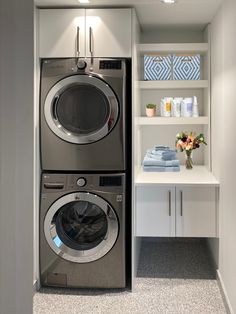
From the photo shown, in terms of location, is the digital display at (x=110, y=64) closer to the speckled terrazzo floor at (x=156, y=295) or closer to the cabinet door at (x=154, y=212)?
the cabinet door at (x=154, y=212)

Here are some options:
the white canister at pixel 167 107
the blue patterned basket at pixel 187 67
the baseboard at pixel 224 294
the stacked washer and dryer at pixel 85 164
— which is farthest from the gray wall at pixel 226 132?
the stacked washer and dryer at pixel 85 164

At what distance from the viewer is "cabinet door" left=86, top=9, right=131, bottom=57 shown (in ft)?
9.66

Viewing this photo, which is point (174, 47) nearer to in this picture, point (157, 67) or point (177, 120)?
point (157, 67)

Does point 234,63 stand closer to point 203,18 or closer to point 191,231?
point 203,18

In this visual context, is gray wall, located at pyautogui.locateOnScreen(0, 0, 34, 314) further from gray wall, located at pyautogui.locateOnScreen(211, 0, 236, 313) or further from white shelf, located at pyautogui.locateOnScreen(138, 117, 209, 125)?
white shelf, located at pyautogui.locateOnScreen(138, 117, 209, 125)

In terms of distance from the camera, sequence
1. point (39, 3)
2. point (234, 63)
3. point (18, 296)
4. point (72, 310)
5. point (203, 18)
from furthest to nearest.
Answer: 1. point (203, 18)
2. point (39, 3)
3. point (72, 310)
4. point (234, 63)
5. point (18, 296)

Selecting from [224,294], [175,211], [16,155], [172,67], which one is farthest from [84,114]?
[16,155]

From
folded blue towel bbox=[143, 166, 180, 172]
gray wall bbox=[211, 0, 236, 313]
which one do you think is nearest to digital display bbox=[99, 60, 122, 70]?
gray wall bbox=[211, 0, 236, 313]

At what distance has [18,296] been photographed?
104 cm

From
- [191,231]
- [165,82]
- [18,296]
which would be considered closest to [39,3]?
[165,82]

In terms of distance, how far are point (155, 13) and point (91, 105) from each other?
1006 millimetres

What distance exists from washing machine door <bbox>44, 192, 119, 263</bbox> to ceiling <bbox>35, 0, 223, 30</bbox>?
4.91 ft

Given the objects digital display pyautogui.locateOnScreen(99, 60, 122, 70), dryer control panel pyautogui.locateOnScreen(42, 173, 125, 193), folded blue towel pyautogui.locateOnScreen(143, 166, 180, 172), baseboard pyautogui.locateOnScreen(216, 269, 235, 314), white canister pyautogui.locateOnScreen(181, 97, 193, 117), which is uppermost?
digital display pyautogui.locateOnScreen(99, 60, 122, 70)

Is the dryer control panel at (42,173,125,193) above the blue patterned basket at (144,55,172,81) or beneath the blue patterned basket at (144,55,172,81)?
beneath
